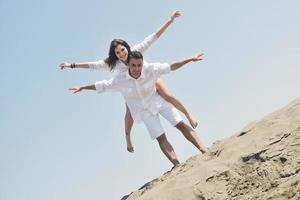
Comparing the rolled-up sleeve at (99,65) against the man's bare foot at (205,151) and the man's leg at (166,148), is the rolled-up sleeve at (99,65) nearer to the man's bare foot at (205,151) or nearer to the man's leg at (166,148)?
the man's leg at (166,148)

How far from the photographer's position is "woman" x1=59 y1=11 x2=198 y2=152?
645 centimetres

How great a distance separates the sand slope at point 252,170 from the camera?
14.0 ft

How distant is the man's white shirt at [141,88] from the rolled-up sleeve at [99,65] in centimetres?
43

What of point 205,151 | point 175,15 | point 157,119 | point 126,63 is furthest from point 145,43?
point 205,151

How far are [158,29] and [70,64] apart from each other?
1494 mm

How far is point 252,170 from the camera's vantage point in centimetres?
464

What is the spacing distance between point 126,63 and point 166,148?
4.48 ft

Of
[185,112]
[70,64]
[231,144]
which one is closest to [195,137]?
[185,112]

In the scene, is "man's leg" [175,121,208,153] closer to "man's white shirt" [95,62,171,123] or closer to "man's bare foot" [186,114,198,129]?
"man's bare foot" [186,114,198,129]

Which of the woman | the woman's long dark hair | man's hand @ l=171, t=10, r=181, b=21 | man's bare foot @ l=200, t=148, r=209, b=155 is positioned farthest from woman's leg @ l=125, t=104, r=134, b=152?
man's hand @ l=171, t=10, r=181, b=21

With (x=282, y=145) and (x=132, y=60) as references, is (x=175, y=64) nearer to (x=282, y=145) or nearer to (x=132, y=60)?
(x=132, y=60)

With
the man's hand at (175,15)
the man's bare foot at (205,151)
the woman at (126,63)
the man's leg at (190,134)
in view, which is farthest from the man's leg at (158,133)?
the man's hand at (175,15)

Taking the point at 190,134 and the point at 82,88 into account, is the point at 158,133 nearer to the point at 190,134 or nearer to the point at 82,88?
the point at 190,134

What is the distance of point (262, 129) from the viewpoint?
5430 millimetres
